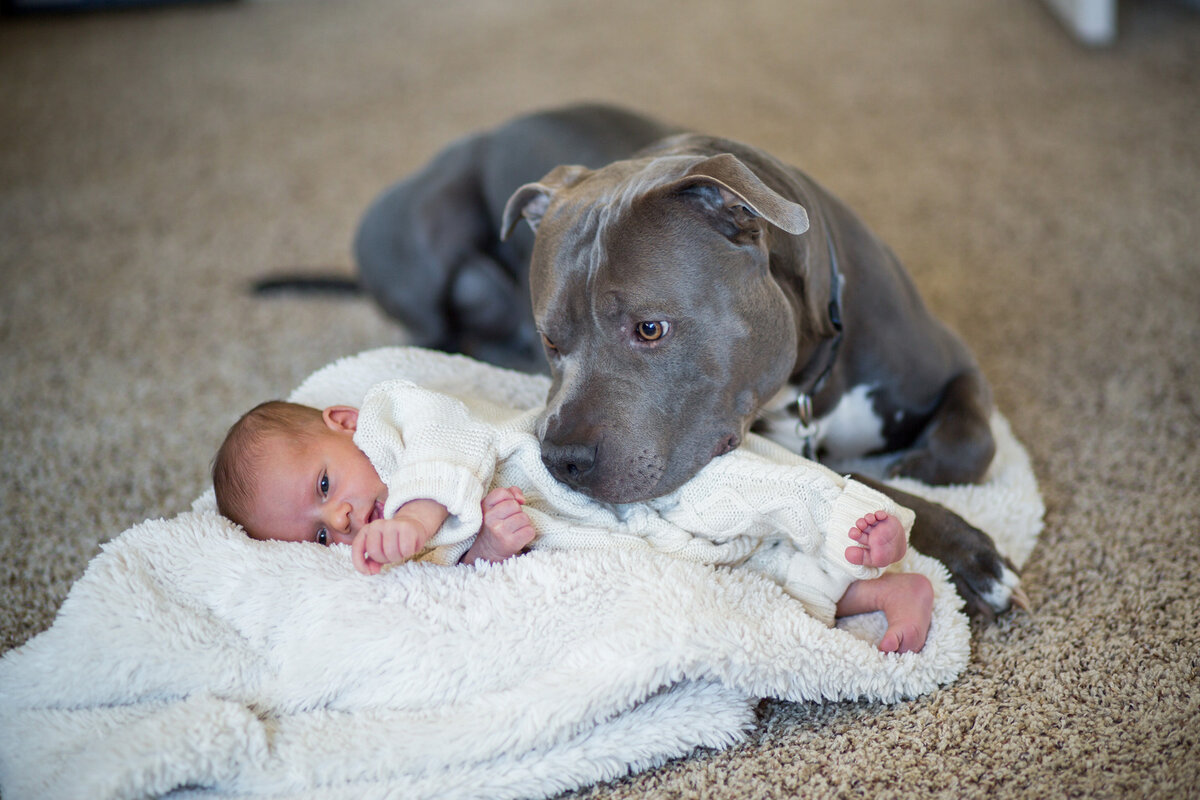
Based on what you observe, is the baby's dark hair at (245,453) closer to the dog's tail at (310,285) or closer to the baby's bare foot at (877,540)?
the baby's bare foot at (877,540)

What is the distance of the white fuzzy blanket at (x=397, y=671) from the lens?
131 centimetres

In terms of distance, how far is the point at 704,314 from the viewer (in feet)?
5.16

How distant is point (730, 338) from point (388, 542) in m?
0.61

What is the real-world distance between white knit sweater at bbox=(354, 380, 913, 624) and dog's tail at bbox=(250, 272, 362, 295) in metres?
1.50

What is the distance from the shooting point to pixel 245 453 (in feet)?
5.30

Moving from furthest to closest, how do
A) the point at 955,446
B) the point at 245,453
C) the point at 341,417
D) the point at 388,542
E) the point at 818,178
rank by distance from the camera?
the point at 818,178 < the point at 955,446 < the point at 341,417 < the point at 245,453 < the point at 388,542

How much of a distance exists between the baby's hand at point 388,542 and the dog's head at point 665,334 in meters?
0.25

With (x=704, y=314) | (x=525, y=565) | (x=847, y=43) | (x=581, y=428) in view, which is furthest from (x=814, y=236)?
(x=847, y=43)

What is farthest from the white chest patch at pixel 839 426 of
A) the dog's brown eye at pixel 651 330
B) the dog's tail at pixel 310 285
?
the dog's tail at pixel 310 285

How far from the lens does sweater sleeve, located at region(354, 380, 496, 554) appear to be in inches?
58.6

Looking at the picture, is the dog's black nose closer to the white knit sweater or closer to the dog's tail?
the white knit sweater

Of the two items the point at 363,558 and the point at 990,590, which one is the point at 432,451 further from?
the point at 990,590

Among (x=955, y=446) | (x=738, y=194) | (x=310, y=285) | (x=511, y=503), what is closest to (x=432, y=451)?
(x=511, y=503)

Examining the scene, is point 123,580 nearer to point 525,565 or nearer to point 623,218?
point 525,565
